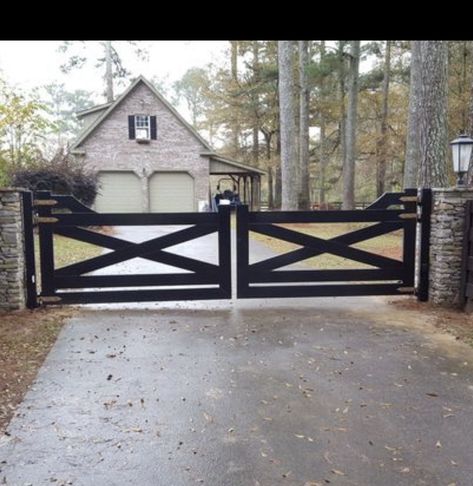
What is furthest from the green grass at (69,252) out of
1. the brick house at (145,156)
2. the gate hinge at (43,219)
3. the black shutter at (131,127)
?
the black shutter at (131,127)

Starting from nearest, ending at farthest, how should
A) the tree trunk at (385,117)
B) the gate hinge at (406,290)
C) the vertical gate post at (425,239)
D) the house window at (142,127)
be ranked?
the vertical gate post at (425,239) < the gate hinge at (406,290) < the house window at (142,127) < the tree trunk at (385,117)

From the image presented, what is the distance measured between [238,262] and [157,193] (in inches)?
702

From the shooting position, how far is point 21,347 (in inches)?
177

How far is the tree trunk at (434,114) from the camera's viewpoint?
9.89 m

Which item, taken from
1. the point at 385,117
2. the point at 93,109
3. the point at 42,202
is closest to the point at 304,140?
the point at 385,117

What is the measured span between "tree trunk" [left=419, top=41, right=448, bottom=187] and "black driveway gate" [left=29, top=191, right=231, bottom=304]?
632cm

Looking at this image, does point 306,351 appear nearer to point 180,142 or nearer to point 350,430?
point 350,430

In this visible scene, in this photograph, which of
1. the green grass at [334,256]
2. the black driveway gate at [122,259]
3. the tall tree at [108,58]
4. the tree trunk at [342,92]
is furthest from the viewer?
the tall tree at [108,58]

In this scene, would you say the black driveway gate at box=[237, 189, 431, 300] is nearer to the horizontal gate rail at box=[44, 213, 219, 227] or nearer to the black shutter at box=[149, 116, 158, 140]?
the horizontal gate rail at box=[44, 213, 219, 227]

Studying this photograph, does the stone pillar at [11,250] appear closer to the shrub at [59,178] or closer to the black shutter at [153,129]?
the shrub at [59,178]

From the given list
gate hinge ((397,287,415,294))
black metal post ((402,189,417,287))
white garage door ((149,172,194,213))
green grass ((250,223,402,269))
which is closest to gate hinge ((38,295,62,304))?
gate hinge ((397,287,415,294))

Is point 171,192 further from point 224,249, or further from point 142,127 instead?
point 224,249

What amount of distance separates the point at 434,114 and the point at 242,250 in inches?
263

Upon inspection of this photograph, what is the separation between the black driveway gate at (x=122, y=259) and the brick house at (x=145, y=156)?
16990 millimetres
